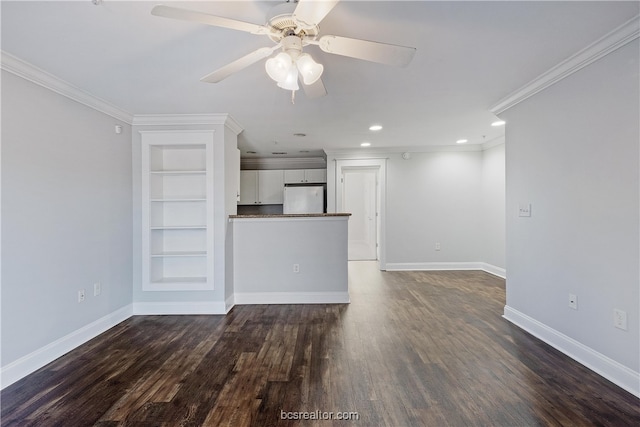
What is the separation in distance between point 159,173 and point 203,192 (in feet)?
1.73

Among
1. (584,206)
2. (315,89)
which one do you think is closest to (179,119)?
(315,89)

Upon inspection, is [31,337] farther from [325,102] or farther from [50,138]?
[325,102]

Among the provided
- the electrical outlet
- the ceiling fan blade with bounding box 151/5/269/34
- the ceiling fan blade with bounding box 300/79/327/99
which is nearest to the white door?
the electrical outlet

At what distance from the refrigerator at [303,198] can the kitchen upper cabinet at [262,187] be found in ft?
0.96

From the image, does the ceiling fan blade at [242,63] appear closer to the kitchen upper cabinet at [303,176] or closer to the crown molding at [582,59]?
the crown molding at [582,59]

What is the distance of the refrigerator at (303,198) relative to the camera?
5.95m

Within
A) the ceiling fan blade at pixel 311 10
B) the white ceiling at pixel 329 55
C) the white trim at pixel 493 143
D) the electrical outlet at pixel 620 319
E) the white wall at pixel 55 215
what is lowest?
the electrical outlet at pixel 620 319

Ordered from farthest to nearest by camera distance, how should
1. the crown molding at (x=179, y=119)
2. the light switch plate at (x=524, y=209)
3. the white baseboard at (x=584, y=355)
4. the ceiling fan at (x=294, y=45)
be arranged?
the crown molding at (x=179, y=119) → the light switch plate at (x=524, y=209) → the white baseboard at (x=584, y=355) → the ceiling fan at (x=294, y=45)

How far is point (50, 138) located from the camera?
2379 millimetres

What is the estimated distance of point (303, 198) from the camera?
5.96m

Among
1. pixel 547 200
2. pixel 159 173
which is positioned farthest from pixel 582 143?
pixel 159 173

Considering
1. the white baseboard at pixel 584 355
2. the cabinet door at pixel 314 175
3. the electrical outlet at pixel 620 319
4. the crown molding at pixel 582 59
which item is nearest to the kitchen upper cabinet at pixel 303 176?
the cabinet door at pixel 314 175

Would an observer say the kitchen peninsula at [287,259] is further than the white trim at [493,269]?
No

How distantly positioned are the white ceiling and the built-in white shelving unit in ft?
1.35
